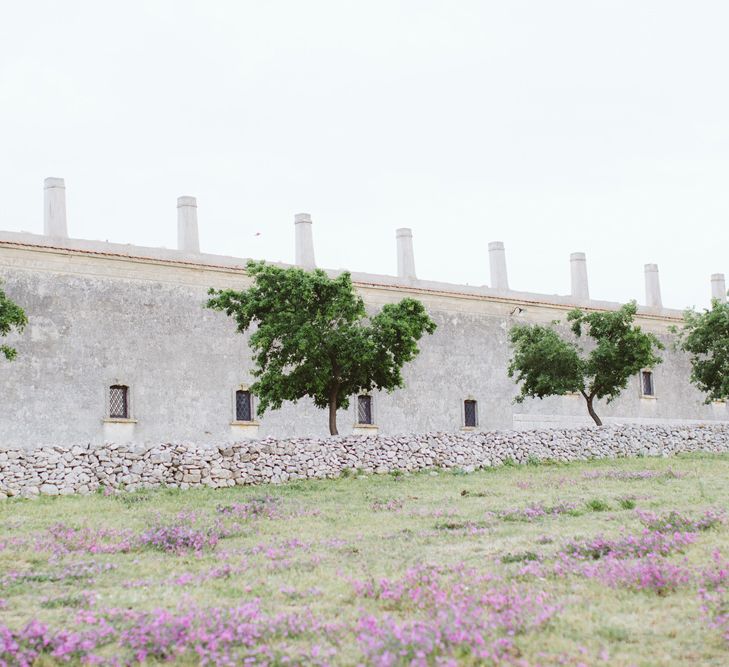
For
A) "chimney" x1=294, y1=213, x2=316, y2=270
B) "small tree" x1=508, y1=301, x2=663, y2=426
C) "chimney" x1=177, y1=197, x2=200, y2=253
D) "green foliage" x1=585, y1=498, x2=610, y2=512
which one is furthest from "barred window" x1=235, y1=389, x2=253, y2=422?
"green foliage" x1=585, y1=498, x2=610, y2=512

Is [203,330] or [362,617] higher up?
[203,330]

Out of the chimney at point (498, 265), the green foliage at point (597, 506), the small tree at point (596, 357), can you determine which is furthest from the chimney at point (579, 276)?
the green foliage at point (597, 506)

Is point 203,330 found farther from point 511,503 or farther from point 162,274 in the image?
point 511,503

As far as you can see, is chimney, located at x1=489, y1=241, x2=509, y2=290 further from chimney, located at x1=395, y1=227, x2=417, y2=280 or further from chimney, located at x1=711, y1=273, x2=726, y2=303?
chimney, located at x1=711, y1=273, x2=726, y2=303

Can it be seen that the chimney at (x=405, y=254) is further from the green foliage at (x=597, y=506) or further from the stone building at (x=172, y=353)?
the green foliage at (x=597, y=506)

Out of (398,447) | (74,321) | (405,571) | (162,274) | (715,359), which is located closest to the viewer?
(405,571)

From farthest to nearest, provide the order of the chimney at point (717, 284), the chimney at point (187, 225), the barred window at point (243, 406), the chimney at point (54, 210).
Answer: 1. the chimney at point (717, 284)
2. the chimney at point (187, 225)
3. the barred window at point (243, 406)
4. the chimney at point (54, 210)

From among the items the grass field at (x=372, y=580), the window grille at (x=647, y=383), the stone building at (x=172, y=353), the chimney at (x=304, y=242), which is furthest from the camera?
the window grille at (x=647, y=383)

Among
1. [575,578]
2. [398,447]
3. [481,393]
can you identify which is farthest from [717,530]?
[481,393]

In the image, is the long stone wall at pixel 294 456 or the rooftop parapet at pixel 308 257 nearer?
the long stone wall at pixel 294 456

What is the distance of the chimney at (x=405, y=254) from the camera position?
39.3 metres

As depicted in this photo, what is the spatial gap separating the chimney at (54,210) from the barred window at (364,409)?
39.4 ft

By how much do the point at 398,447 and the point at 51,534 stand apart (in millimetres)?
12275

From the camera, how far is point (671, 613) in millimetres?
8156
